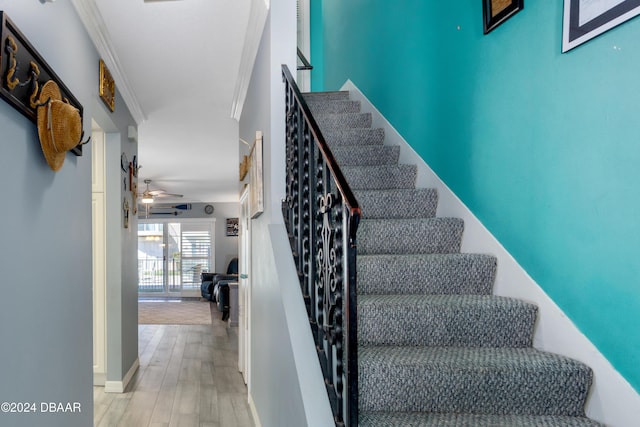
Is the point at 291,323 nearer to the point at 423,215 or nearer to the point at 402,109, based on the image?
the point at 423,215

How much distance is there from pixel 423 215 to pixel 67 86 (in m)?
2.09

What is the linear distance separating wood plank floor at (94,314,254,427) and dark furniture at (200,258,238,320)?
2162 mm

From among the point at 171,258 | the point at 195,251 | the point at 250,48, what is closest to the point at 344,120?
the point at 250,48

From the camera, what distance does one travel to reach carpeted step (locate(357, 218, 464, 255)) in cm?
229

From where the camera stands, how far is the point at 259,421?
318 centimetres

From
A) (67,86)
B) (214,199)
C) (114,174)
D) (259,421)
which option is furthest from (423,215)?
(214,199)

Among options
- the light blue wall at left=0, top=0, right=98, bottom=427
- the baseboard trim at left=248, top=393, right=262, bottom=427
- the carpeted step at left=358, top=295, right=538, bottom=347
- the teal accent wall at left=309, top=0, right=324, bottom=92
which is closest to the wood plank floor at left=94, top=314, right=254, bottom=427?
the baseboard trim at left=248, top=393, right=262, bottom=427

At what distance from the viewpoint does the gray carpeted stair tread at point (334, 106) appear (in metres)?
3.74

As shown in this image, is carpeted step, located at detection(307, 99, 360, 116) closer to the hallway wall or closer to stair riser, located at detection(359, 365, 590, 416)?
the hallway wall

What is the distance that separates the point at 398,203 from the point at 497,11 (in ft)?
3.48

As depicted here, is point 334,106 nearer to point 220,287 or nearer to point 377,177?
point 377,177

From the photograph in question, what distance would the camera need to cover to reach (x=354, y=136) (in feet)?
10.7

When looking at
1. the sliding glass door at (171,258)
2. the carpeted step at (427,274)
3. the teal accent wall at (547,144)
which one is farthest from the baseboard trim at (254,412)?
the sliding glass door at (171,258)

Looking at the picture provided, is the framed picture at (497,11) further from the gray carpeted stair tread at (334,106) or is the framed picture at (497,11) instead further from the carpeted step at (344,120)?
the gray carpeted stair tread at (334,106)
